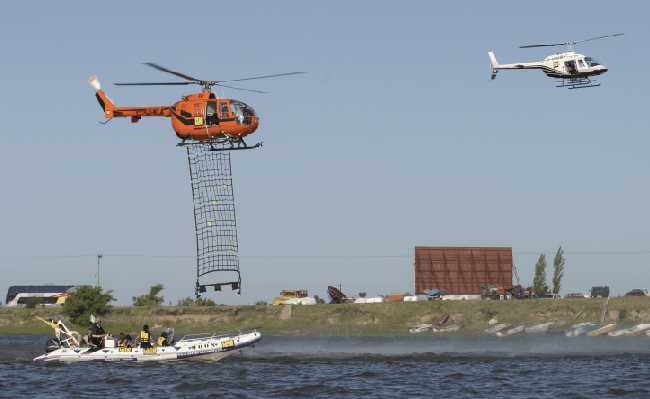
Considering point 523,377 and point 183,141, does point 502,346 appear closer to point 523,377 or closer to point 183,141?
point 523,377

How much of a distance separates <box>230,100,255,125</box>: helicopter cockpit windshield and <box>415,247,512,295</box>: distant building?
312 feet

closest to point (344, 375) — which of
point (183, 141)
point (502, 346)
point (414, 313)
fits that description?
point (183, 141)

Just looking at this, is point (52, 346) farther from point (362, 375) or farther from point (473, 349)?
point (473, 349)

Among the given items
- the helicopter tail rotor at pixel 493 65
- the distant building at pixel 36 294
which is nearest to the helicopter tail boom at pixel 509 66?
the helicopter tail rotor at pixel 493 65

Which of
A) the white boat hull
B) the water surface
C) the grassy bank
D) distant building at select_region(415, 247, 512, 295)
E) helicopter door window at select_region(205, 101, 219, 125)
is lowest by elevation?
the water surface

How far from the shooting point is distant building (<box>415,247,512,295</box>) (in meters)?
155

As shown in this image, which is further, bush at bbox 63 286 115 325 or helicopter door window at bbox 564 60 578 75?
A: bush at bbox 63 286 115 325

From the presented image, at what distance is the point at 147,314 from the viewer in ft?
456

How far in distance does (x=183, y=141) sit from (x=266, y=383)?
55.0 ft

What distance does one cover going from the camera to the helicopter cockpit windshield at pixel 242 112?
62.5 m

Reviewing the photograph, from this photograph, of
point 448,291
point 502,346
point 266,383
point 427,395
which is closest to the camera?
point 427,395

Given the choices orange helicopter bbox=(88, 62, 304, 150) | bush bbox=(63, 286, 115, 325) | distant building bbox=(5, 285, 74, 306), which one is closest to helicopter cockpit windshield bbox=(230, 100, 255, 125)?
orange helicopter bbox=(88, 62, 304, 150)

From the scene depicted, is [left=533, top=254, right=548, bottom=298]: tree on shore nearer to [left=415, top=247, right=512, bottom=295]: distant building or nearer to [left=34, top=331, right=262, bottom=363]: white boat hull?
[left=415, top=247, right=512, bottom=295]: distant building

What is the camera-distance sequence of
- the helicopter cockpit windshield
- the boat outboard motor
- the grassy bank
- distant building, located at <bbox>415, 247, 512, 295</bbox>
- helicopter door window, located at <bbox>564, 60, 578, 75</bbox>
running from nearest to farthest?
the helicopter cockpit windshield, the boat outboard motor, helicopter door window, located at <bbox>564, 60, 578, 75</bbox>, the grassy bank, distant building, located at <bbox>415, 247, 512, 295</bbox>
